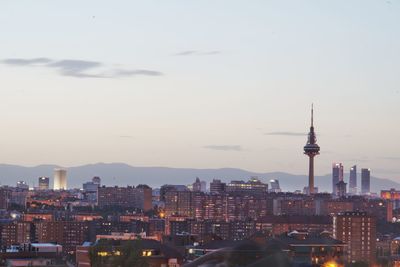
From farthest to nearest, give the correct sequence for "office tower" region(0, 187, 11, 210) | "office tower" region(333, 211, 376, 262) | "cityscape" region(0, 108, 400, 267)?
"office tower" region(0, 187, 11, 210) < "office tower" region(333, 211, 376, 262) < "cityscape" region(0, 108, 400, 267)

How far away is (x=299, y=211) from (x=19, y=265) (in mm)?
81938

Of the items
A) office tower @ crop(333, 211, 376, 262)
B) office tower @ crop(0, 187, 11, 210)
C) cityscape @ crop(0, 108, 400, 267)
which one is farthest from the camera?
office tower @ crop(0, 187, 11, 210)

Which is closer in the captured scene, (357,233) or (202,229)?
(357,233)

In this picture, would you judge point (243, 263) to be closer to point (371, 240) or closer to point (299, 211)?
point (371, 240)

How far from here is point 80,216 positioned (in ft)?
314

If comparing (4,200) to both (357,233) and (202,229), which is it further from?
(357,233)

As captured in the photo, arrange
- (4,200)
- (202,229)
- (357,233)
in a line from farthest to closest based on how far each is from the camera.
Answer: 1. (4,200)
2. (202,229)
3. (357,233)

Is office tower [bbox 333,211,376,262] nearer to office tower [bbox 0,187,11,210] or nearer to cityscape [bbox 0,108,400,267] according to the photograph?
cityscape [bbox 0,108,400,267]

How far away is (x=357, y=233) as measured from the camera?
217 feet

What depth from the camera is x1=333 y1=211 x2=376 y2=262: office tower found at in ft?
207

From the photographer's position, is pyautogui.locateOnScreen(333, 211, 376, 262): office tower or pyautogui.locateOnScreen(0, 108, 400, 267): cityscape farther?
pyautogui.locateOnScreen(333, 211, 376, 262): office tower

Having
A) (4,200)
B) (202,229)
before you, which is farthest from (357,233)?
(4,200)

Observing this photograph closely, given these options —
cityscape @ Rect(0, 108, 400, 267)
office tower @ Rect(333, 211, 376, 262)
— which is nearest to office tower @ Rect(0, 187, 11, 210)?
cityscape @ Rect(0, 108, 400, 267)

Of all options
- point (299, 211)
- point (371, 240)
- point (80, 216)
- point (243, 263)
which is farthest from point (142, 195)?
point (243, 263)
